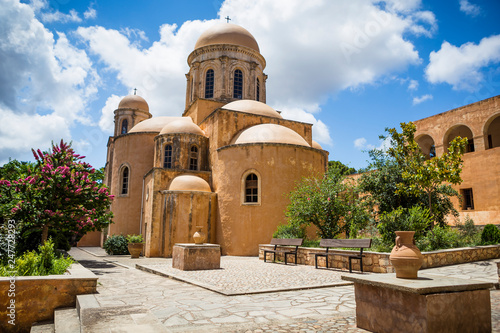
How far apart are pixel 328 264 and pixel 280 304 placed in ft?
17.1

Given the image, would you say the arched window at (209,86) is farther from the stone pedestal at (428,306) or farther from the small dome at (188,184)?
the stone pedestal at (428,306)

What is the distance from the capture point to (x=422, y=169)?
1102 centimetres

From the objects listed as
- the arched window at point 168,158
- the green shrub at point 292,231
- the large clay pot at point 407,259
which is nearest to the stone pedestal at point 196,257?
the green shrub at point 292,231

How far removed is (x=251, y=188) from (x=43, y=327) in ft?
38.7

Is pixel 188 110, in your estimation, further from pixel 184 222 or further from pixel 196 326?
pixel 196 326

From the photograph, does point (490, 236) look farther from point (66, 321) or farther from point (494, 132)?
point (66, 321)

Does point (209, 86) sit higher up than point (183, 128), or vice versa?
point (209, 86)

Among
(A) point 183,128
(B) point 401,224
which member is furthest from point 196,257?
(A) point 183,128

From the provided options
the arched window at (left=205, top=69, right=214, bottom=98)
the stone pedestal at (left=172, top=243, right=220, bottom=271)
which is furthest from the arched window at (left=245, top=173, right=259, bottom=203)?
the arched window at (left=205, top=69, right=214, bottom=98)

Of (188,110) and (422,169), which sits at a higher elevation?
(188,110)

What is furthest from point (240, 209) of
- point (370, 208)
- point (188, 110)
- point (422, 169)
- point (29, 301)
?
point (29, 301)

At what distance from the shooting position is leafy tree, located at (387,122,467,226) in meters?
10.9

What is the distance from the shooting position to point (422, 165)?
37.7 feet

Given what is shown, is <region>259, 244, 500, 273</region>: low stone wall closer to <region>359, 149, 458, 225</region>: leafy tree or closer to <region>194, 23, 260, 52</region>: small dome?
<region>359, 149, 458, 225</region>: leafy tree
